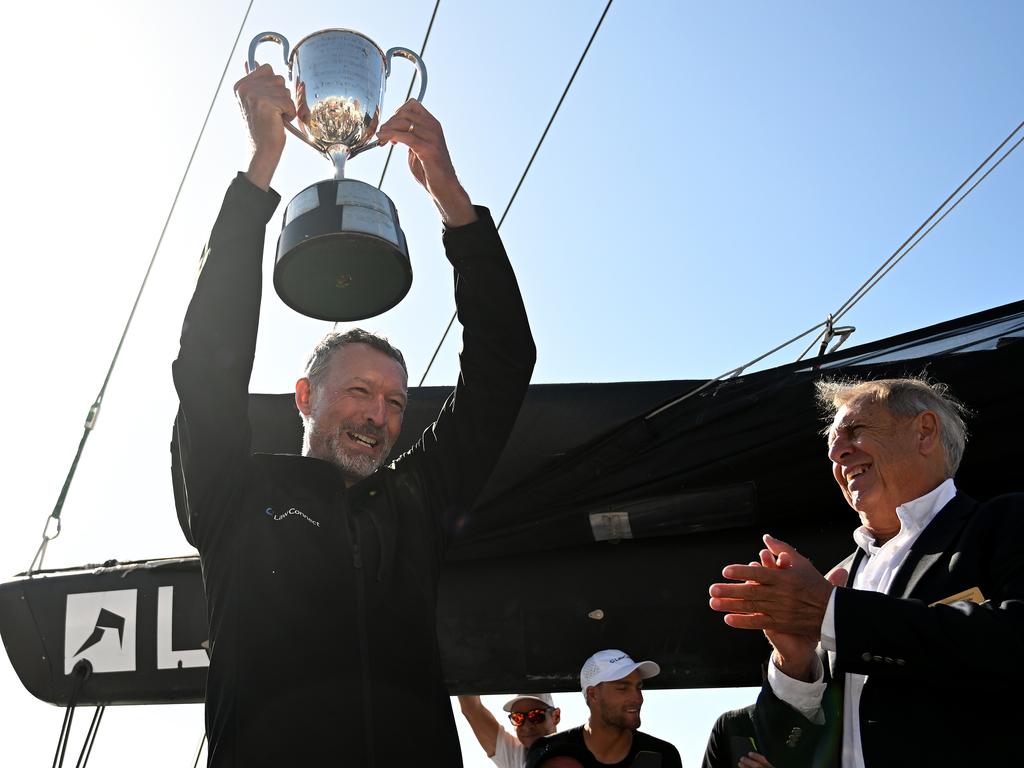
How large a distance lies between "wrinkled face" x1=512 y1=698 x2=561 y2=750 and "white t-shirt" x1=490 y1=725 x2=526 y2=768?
0.03m

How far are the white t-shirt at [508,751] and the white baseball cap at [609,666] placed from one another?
182 cm

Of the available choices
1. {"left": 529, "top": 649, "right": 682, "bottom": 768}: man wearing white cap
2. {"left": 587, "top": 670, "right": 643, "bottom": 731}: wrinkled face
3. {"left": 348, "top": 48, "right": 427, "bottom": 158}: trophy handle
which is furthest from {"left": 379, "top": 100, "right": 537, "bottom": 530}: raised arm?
{"left": 529, "top": 649, "right": 682, "bottom": 768}: man wearing white cap

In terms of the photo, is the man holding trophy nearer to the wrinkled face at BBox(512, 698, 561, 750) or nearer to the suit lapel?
the suit lapel

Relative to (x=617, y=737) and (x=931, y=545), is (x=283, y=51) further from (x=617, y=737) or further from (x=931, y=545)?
(x=617, y=737)

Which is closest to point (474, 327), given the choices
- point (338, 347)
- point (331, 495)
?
point (338, 347)

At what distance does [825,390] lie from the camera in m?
2.77

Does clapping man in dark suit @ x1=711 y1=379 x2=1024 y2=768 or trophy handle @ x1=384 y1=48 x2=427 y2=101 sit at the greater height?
trophy handle @ x1=384 y1=48 x2=427 y2=101

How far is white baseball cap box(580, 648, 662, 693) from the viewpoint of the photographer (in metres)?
2.78

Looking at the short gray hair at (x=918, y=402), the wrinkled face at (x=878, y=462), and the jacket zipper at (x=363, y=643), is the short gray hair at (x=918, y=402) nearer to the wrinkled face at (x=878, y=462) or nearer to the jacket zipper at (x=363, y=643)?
the wrinkled face at (x=878, y=462)

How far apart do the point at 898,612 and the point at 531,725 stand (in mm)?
3017

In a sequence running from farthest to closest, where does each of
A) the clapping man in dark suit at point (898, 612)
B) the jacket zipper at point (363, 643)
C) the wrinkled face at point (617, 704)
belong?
the wrinkled face at point (617, 704), the clapping man in dark suit at point (898, 612), the jacket zipper at point (363, 643)

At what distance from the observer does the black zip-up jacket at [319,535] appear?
1.85 metres

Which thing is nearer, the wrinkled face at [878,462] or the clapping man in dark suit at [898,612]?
the clapping man in dark suit at [898,612]

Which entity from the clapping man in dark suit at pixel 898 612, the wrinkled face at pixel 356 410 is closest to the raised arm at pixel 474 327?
the wrinkled face at pixel 356 410
